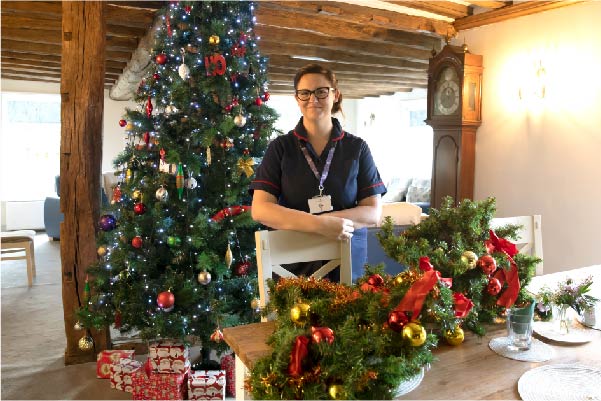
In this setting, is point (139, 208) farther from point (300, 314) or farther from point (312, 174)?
point (300, 314)

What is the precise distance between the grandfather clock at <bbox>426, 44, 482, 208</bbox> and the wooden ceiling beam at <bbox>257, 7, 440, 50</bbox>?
42cm

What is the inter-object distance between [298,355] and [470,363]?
45 centimetres

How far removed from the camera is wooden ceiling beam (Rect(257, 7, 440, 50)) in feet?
12.7

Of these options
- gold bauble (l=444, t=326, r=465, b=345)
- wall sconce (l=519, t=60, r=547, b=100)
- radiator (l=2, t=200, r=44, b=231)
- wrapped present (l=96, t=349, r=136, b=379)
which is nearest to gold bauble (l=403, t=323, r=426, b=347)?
gold bauble (l=444, t=326, r=465, b=345)

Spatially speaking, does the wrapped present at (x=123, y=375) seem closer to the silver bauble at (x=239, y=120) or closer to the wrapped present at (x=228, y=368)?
the wrapped present at (x=228, y=368)

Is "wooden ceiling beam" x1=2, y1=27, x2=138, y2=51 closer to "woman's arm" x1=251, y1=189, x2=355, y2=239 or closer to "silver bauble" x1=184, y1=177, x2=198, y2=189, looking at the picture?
"silver bauble" x1=184, y1=177, x2=198, y2=189

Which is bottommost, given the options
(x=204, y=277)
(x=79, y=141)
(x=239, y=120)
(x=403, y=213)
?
(x=204, y=277)

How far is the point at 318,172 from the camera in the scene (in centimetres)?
175

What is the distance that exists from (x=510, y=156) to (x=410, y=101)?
4.97 metres

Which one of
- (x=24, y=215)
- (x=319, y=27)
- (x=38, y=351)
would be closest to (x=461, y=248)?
(x=38, y=351)

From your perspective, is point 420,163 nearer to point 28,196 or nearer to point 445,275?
point 28,196

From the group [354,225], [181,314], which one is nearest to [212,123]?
[181,314]

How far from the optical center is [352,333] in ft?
2.79

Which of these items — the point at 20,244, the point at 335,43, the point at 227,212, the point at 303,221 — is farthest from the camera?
the point at 335,43
